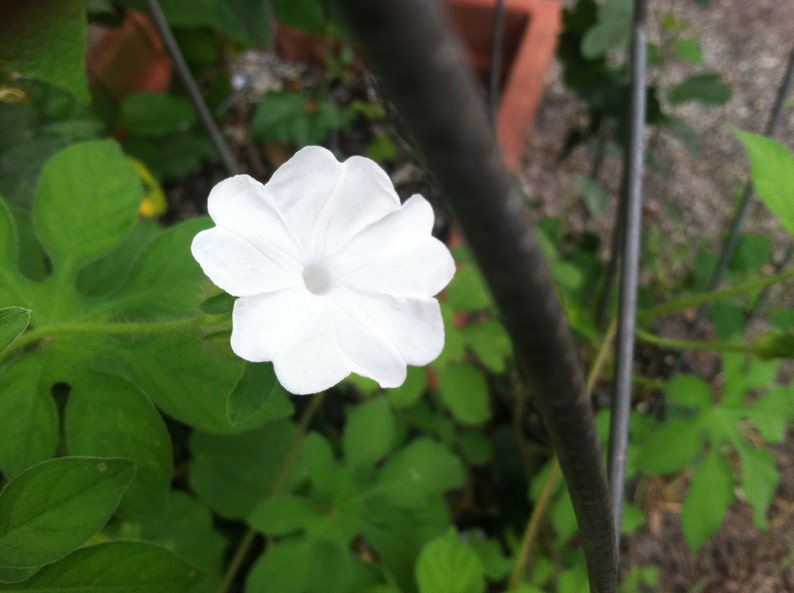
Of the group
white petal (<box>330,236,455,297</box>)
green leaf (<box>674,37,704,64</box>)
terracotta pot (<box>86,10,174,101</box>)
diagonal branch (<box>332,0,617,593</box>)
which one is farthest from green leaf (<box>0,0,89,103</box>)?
green leaf (<box>674,37,704,64</box>)

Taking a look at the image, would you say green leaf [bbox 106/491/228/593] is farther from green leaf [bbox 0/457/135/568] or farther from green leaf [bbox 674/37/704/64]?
green leaf [bbox 674/37/704/64]

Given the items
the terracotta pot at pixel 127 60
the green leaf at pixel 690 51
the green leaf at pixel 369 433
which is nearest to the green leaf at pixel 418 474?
the green leaf at pixel 369 433

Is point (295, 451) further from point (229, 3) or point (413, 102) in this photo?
point (413, 102)

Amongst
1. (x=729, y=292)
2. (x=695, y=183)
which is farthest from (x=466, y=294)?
(x=695, y=183)

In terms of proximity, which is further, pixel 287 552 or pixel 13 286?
pixel 287 552

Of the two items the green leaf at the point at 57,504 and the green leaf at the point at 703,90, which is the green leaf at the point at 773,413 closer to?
the green leaf at the point at 703,90

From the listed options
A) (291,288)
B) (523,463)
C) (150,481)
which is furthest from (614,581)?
(523,463)

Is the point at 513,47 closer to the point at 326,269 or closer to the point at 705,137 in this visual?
the point at 705,137
